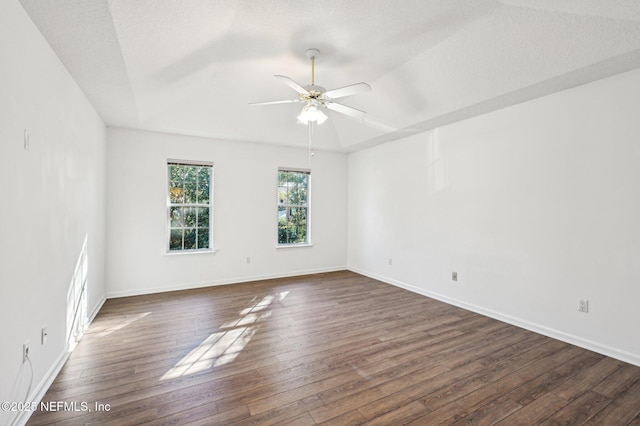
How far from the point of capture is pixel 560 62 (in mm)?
2645

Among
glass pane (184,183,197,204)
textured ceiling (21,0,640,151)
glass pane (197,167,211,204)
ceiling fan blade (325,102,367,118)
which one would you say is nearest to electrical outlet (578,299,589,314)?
textured ceiling (21,0,640,151)

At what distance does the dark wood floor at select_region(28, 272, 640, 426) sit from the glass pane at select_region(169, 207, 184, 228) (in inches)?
57.7

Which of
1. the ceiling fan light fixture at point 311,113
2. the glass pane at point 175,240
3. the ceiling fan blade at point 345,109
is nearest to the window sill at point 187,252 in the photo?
the glass pane at point 175,240

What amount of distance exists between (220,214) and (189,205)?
510mm

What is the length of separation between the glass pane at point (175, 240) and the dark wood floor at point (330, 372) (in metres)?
1.23

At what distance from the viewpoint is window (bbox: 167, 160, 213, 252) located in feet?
16.0

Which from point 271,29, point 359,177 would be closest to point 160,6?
point 271,29

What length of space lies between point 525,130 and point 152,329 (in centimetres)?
470

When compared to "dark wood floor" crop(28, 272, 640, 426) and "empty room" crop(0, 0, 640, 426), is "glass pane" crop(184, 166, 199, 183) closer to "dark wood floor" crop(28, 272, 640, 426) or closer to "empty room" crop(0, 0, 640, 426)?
"empty room" crop(0, 0, 640, 426)

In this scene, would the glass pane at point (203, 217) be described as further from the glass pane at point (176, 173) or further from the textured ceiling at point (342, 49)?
the textured ceiling at point (342, 49)

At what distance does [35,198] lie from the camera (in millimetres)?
1996

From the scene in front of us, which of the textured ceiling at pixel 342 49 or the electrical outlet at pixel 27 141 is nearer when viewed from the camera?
the electrical outlet at pixel 27 141

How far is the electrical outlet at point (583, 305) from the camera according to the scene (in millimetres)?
2924

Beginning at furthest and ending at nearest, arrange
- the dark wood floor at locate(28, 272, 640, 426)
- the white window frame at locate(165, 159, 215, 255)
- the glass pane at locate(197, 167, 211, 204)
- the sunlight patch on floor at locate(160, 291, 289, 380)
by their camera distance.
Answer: the glass pane at locate(197, 167, 211, 204), the white window frame at locate(165, 159, 215, 255), the sunlight patch on floor at locate(160, 291, 289, 380), the dark wood floor at locate(28, 272, 640, 426)
